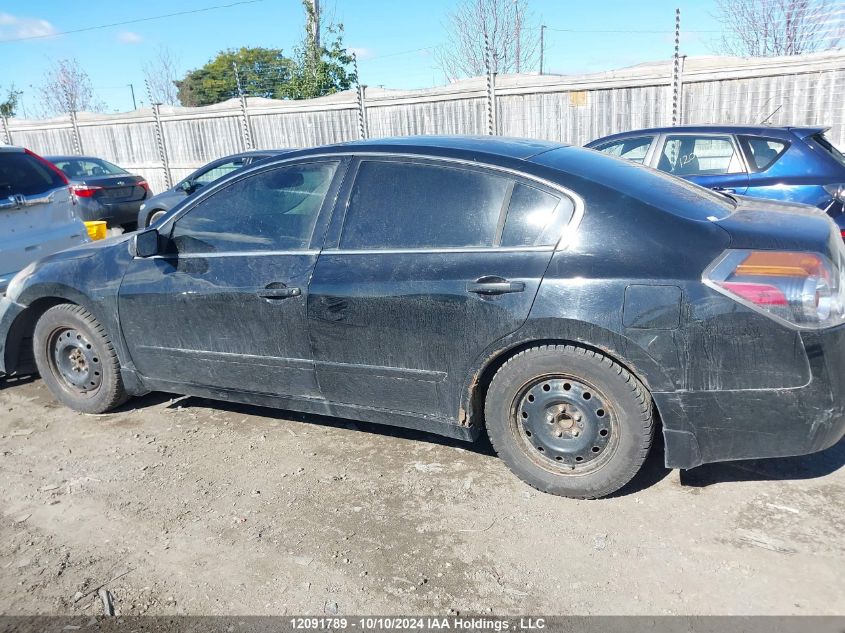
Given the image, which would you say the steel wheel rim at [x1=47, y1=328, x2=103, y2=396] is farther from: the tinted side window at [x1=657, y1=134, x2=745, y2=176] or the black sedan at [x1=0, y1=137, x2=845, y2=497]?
the tinted side window at [x1=657, y1=134, x2=745, y2=176]

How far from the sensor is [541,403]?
3248mm

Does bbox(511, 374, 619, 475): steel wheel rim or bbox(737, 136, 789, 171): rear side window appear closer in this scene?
bbox(511, 374, 619, 475): steel wheel rim

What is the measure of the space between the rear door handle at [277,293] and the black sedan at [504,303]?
0.05ft

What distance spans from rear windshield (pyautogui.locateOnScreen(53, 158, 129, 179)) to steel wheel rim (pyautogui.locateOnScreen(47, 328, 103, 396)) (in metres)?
10.3

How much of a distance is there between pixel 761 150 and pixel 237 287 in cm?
535

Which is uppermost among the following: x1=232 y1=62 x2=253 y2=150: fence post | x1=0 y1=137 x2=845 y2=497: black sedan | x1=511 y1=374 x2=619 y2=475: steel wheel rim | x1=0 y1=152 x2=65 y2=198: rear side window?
x1=232 y1=62 x2=253 y2=150: fence post

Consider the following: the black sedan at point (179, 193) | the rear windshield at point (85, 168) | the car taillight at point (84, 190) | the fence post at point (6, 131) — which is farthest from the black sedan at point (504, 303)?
the fence post at point (6, 131)

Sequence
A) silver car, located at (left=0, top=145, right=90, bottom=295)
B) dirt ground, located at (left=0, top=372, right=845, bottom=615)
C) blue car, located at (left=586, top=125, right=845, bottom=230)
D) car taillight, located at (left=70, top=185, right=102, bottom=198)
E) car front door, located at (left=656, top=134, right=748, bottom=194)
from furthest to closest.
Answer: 1. car taillight, located at (left=70, top=185, right=102, bottom=198)
2. car front door, located at (left=656, top=134, right=748, bottom=194)
3. blue car, located at (left=586, top=125, right=845, bottom=230)
4. silver car, located at (left=0, top=145, right=90, bottom=295)
5. dirt ground, located at (left=0, top=372, right=845, bottom=615)

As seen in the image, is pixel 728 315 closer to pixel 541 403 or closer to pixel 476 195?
pixel 541 403

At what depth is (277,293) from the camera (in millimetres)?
3688

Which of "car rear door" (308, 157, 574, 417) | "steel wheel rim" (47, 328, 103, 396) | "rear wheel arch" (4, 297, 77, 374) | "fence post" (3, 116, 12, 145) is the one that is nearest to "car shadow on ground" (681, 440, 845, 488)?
"car rear door" (308, 157, 574, 417)

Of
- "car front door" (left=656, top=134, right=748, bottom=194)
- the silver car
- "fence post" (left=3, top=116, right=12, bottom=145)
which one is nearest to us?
the silver car

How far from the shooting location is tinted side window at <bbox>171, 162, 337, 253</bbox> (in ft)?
12.4

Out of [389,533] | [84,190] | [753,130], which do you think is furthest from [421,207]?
[84,190]
